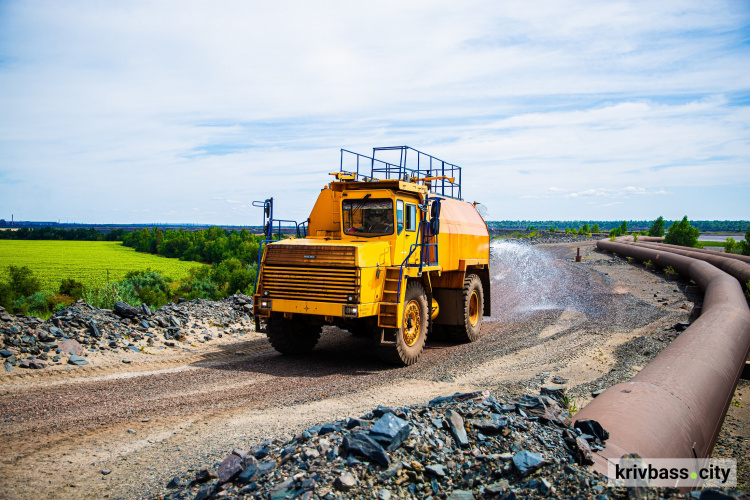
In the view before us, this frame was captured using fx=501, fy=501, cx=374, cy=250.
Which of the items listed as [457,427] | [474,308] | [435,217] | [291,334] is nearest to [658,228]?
[474,308]

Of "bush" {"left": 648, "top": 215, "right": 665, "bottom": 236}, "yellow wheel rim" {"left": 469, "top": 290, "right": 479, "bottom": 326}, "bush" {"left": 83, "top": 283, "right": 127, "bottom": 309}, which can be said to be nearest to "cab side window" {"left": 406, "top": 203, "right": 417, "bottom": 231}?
"yellow wheel rim" {"left": 469, "top": 290, "right": 479, "bottom": 326}

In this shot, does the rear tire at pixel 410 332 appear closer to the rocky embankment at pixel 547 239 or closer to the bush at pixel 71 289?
the bush at pixel 71 289

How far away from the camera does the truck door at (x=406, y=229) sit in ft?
33.7

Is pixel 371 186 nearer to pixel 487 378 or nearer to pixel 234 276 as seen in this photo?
pixel 487 378

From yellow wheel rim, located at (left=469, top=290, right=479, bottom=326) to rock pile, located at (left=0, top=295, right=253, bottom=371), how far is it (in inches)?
240

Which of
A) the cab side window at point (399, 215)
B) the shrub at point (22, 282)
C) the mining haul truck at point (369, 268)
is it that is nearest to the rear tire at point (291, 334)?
the mining haul truck at point (369, 268)

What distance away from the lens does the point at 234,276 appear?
27250 millimetres

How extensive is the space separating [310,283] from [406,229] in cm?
240

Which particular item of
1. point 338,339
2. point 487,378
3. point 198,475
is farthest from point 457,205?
point 198,475

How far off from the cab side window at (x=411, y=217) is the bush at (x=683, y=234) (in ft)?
151

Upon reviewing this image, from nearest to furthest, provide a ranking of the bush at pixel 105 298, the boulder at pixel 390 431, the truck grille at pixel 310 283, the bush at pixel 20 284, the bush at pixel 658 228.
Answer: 1. the boulder at pixel 390 431
2. the truck grille at pixel 310 283
3. the bush at pixel 105 298
4. the bush at pixel 20 284
5. the bush at pixel 658 228

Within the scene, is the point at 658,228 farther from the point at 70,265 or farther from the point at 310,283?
the point at 70,265

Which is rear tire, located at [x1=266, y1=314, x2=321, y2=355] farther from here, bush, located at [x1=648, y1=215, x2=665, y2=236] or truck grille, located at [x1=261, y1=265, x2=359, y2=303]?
bush, located at [x1=648, y1=215, x2=665, y2=236]

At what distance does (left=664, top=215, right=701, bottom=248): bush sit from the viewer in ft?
156
